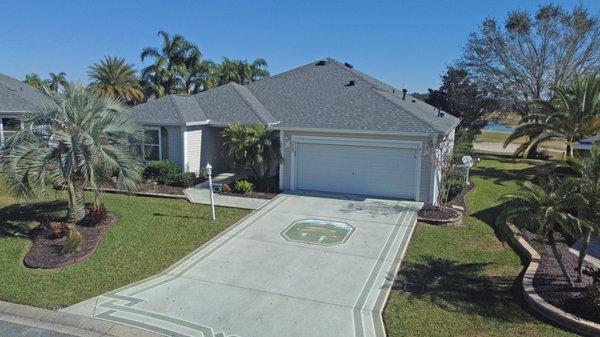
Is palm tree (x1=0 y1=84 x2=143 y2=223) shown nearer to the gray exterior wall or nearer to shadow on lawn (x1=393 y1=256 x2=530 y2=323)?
the gray exterior wall

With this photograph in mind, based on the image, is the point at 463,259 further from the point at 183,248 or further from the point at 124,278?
the point at 124,278

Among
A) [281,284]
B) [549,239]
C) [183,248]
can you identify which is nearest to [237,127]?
[183,248]

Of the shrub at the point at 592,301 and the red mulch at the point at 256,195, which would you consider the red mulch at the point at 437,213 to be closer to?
the red mulch at the point at 256,195

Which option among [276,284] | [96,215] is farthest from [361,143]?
[96,215]

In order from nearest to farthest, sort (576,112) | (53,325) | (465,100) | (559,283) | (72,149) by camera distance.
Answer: (53,325) → (559,283) → (72,149) → (576,112) → (465,100)

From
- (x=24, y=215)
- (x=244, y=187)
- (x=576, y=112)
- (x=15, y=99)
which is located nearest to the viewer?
(x=24, y=215)

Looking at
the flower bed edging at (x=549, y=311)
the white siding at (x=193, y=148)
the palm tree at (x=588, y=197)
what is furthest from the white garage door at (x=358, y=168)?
the palm tree at (x=588, y=197)

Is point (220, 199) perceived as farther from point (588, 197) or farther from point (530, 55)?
point (530, 55)
